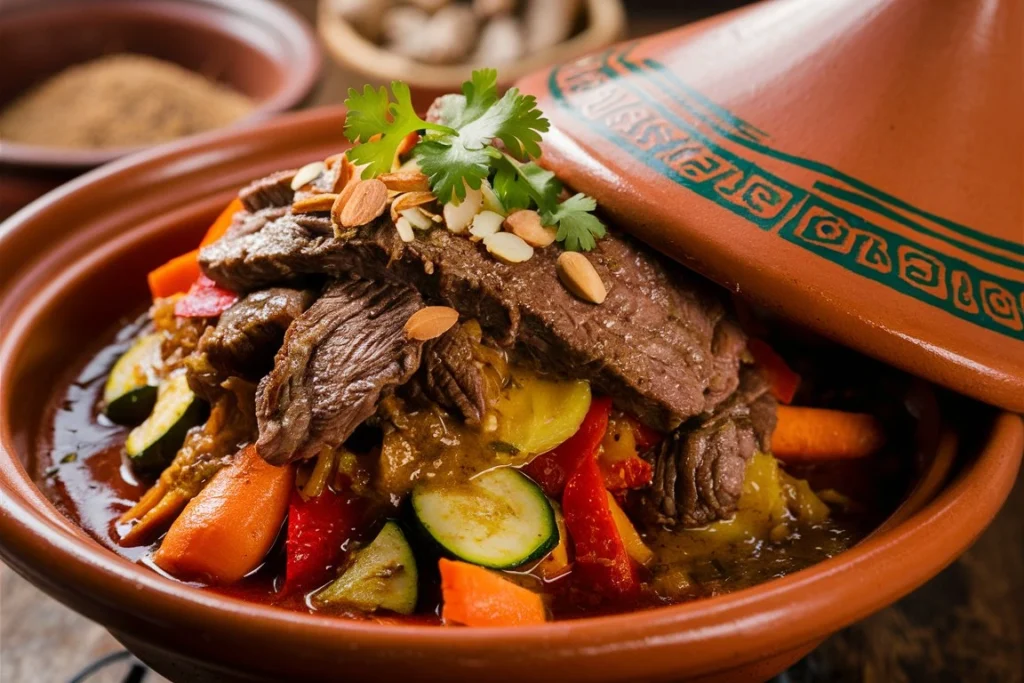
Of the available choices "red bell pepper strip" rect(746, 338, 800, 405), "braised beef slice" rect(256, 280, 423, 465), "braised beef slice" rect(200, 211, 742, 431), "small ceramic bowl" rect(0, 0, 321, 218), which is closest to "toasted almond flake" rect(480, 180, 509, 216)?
"braised beef slice" rect(200, 211, 742, 431)

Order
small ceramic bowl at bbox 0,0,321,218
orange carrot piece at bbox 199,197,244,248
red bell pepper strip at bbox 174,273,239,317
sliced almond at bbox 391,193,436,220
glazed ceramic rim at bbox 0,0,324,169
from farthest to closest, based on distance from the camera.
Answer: small ceramic bowl at bbox 0,0,321,218, glazed ceramic rim at bbox 0,0,324,169, orange carrot piece at bbox 199,197,244,248, red bell pepper strip at bbox 174,273,239,317, sliced almond at bbox 391,193,436,220

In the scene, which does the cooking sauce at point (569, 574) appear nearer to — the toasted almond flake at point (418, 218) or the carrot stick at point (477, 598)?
the carrot stick at point (477, 598)

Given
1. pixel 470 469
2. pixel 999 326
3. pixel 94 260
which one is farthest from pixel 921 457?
pixel 94 260

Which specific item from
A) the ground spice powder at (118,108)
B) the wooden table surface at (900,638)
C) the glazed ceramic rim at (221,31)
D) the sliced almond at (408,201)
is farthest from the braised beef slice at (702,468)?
the ground spice powder at (118,108)

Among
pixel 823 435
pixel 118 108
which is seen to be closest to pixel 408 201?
pixel 823 435

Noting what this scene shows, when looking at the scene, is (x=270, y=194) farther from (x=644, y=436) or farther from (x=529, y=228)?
(x=644, y=436)

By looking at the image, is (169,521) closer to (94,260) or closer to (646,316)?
(94,260)

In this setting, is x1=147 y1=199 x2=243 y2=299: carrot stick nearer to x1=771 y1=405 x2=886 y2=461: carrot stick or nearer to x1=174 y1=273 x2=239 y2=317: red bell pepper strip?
x1=174 y1=273 x2=239 y2=317: red bell pepper strip
